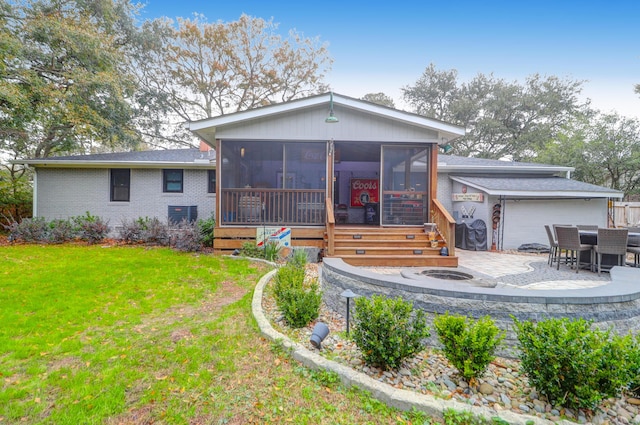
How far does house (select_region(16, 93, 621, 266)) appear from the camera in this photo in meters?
7.38

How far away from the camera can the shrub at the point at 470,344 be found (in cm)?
235

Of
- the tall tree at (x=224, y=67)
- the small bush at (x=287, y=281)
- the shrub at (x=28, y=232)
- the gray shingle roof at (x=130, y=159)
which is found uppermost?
the tall tree at (x=224, y=67)

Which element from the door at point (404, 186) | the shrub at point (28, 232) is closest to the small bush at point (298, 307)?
the door at point (404, 186)

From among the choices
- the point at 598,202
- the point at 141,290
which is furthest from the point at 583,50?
the point at 141,290

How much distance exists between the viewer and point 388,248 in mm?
6746

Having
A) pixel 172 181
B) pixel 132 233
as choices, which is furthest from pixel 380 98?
pixel 132 233

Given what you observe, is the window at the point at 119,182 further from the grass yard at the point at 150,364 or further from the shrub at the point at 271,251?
the shrub at the point at 271,251

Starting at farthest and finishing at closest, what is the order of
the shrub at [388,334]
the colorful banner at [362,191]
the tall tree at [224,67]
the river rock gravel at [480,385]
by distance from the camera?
1. the tall tree at [224,67]
2. the colorful banner at [362,191]
3. the shrub at [388,334]
4. the river rock gravel at [480,385]

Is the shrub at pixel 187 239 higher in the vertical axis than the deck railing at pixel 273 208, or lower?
lower

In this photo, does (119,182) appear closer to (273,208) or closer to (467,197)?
(273,208)

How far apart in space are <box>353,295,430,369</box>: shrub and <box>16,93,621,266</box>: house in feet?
11.9

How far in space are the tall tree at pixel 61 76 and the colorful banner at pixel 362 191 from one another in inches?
397

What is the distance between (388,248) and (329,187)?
2308mm

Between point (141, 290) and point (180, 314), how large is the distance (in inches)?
56.0
